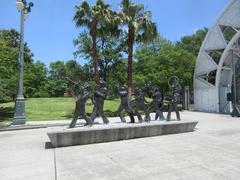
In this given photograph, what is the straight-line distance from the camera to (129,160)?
7180 mm

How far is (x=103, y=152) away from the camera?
8414 mm

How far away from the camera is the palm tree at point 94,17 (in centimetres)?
2106

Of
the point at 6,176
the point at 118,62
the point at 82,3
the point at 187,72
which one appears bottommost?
the point at 6,176

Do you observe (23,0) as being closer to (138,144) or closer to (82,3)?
(82,3)

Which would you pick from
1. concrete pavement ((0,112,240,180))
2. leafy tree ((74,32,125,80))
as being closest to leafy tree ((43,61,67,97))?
leafy tree ((74,32,125,80))

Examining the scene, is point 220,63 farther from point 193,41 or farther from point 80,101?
point 193,41

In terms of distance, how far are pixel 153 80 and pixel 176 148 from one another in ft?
67.3

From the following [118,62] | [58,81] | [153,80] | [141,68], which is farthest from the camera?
[58,81]

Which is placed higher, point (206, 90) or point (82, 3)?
point (82, 3)

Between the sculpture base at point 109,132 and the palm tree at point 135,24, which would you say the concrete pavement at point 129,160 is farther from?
the palm tree at point 135,24

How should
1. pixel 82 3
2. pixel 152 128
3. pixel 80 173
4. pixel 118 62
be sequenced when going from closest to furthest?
pixel 80 173
pixel 152 128
pixel 82 3
pixel 118 62

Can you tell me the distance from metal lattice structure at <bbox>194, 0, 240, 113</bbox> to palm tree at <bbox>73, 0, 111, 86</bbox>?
10.8 m

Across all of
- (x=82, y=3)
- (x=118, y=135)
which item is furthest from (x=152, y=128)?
(x=82, y=3)

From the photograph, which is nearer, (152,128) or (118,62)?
(152,128)
